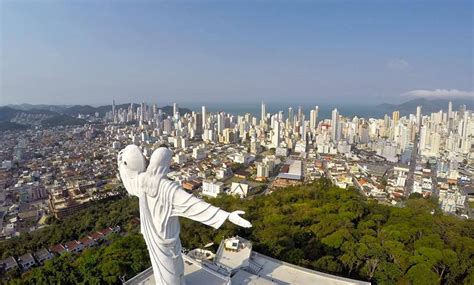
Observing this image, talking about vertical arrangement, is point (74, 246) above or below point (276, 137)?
below

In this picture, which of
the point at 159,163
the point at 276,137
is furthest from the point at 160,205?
the point at 276,137

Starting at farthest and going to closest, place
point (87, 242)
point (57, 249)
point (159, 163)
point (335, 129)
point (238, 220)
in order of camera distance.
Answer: point (335, 129) < point (87, 242) < point (57, 249) < point (159, 163) < point (238, 220)

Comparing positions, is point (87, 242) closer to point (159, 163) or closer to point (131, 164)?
point (131, 164)

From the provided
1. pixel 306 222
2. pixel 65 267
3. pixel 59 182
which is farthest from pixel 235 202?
pixel 59 182

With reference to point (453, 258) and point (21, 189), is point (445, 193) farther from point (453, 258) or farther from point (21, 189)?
point (21, 189)

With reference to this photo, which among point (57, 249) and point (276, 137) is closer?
point (57, 249)

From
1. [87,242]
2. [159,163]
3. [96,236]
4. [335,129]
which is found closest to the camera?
[159,163]

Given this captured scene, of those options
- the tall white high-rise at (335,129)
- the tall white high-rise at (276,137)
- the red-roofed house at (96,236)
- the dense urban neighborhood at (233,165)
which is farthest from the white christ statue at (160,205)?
the tall white high-rise at (335,129)

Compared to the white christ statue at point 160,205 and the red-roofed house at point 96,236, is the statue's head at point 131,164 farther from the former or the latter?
the red-roofed house at point 96,236
